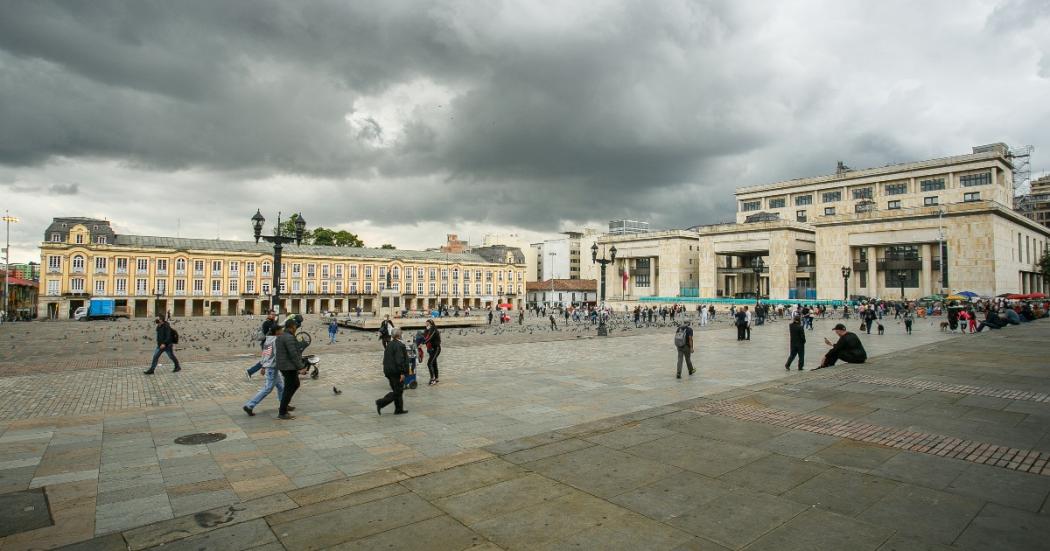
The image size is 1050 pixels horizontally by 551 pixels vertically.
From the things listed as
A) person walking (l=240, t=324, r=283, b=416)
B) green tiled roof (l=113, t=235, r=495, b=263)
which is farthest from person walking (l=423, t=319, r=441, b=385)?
green tiled roof (l=113, t=235, r=495, b=263)

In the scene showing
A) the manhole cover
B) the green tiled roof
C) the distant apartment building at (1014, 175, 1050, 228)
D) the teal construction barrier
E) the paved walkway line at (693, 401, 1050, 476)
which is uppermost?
the distant apartment building at (1014, 175, 1050, 228)

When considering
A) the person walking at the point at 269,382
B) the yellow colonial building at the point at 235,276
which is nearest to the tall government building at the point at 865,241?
the yellow colonial building at the point at 235,276

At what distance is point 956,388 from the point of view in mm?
11852

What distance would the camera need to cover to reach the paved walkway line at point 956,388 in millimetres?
10984

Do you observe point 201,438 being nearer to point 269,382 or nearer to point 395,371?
point 269,382

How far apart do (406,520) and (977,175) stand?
94104 mm

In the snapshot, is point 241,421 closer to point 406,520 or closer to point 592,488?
point 406,520

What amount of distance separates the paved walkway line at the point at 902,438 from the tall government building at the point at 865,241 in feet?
132

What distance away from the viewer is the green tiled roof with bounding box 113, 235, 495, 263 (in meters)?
78.6

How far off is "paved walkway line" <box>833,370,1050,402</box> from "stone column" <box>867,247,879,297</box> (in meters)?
67.2

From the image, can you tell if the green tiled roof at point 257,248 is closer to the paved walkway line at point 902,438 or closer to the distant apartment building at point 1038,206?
the paved walkway line at point 902,438

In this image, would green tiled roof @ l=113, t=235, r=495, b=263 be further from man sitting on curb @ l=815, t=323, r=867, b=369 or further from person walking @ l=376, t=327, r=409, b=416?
man sitting on curb @ l=815, t=323, r=867, b=369

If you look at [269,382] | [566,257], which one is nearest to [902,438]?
[269,382]

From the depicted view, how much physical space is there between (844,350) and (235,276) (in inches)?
3334
